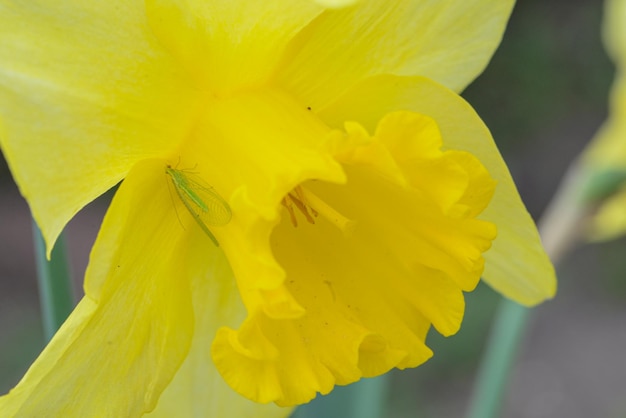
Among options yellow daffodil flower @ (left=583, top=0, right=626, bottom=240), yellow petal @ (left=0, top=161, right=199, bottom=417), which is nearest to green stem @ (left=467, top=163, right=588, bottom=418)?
yellow daffodil flower @ (left=583, top=0, right=626, bottom=240)

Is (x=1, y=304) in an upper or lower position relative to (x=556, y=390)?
upper

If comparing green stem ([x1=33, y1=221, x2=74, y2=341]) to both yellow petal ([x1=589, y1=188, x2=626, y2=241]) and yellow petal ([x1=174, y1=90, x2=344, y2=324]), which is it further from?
yellow petal ([x1=589, y1=188, x2=626, y2=241])

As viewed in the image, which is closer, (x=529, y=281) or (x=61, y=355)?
(x=61, y=355)

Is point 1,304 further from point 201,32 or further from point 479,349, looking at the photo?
point 201,32

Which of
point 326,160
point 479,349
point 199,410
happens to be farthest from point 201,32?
point 479,349

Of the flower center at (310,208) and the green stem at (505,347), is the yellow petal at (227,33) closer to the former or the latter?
the flower center at (310,208)

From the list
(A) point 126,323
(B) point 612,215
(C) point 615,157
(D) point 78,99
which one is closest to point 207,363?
(A) point 126,323
